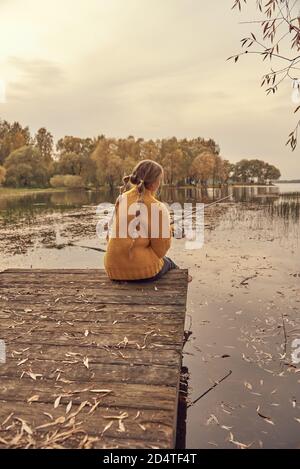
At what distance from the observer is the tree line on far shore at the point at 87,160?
68.3 m

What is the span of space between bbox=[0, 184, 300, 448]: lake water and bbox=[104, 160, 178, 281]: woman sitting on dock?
71.5 inches

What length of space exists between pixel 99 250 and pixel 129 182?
25.8 feet

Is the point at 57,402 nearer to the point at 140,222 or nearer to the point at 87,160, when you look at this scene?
the point at 140,222

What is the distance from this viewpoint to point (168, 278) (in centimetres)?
649

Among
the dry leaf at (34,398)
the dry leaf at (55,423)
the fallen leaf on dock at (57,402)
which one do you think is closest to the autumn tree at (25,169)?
the dry leaf at (34,398)

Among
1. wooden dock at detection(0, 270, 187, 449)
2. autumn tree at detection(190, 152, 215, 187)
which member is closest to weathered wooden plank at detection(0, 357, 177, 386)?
wooden dock at detection(0, 270, 187, 449)

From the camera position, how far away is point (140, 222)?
5.50 m

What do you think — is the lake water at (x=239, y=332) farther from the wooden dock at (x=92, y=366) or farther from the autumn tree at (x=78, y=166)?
the autumn tree at (x=78, y=166)

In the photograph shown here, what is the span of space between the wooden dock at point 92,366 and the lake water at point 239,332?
1.00m

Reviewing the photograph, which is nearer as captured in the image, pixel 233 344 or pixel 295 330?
pixel 233 344
